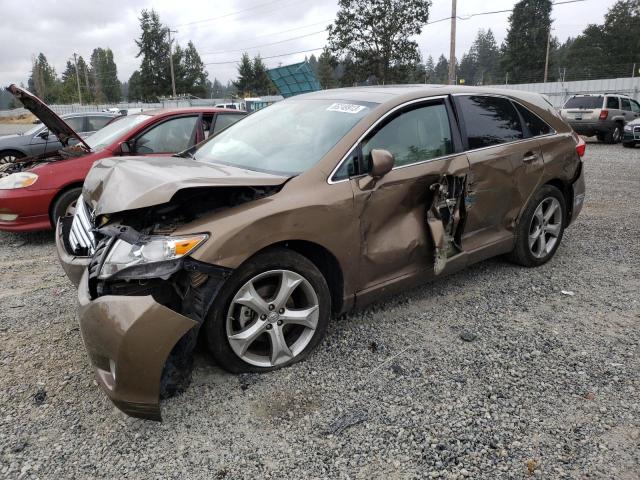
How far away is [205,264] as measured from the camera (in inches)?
97.0

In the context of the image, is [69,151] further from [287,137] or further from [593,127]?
[593,127]

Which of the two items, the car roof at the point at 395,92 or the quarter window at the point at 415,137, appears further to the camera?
the car roof at the point at 395,92

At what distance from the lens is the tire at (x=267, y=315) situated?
8.68 feet

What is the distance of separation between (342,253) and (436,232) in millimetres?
789

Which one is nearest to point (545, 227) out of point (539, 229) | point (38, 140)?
point (539, 229)

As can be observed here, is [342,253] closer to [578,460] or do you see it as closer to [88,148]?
[578,460]

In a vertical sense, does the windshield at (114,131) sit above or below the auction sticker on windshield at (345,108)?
below

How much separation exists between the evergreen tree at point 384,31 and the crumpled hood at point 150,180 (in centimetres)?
4662

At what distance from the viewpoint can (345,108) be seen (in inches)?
135

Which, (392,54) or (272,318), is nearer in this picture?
(272,318)

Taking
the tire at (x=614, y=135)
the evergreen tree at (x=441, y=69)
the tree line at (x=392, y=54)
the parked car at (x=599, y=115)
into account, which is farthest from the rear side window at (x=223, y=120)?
the evergreen tree at (x=441, y=69)

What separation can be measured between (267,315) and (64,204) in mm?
3836

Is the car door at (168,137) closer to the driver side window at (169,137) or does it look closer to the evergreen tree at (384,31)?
the driver side window at (169,137)

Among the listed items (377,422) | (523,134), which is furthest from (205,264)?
(523,134)
